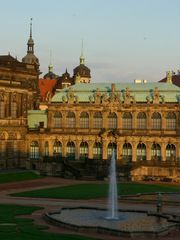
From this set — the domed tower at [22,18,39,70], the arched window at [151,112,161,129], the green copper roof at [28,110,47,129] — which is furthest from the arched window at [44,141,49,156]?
the domed tower at [22,18,39,70]

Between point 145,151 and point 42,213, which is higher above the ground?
point 145,151

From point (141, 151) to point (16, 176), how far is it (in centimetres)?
2519

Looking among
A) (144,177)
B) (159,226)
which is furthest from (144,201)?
(144,177)

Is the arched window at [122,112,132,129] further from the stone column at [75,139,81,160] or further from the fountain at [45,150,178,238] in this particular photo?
the fountain at [45,150,178,238]

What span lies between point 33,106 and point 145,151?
2843 cm

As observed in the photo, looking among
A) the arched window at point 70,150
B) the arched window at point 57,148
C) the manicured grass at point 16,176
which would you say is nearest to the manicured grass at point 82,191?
the manicured grass at point 16,176

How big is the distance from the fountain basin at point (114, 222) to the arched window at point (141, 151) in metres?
53.8

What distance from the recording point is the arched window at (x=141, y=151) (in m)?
107

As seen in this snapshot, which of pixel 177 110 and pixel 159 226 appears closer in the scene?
pixel 159 226

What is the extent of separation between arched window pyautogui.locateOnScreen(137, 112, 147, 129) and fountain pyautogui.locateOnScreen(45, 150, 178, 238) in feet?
178

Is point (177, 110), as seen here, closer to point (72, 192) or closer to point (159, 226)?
point (72, 192)

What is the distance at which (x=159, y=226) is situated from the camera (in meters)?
43.6

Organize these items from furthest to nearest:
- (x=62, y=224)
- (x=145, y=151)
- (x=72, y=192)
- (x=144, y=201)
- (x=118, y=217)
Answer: (x=145, y=151) → (x=72, y=192) → (x=144, y=201) → (x=118, y=217) → (x=62, y=224)

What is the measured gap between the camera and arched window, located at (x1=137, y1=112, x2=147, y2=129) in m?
107
